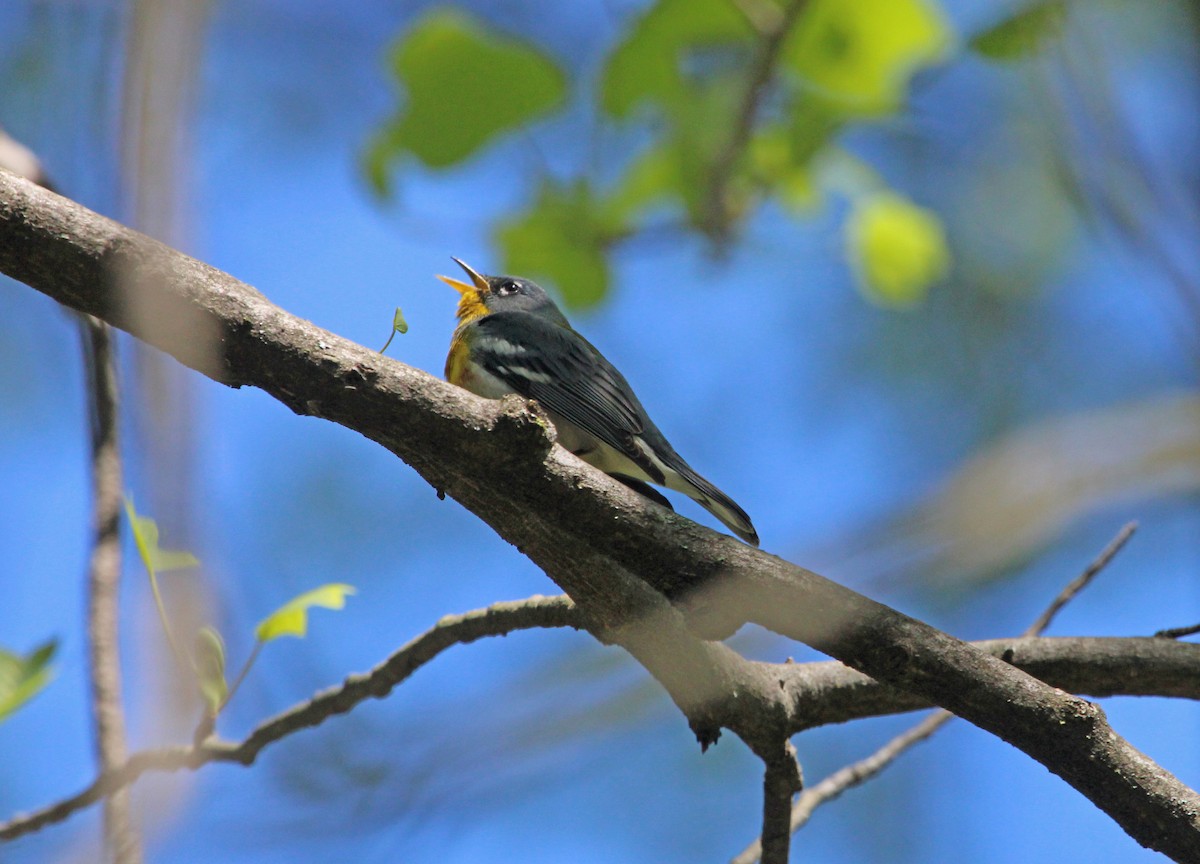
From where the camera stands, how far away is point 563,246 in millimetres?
3656

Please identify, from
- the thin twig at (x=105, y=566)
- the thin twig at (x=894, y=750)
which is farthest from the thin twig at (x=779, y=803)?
the thin twig at (x=105, y=566)

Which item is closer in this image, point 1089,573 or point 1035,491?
point 1035,491

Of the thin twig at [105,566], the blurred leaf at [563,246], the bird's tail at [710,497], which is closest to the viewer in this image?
the thin twig at [105,566]

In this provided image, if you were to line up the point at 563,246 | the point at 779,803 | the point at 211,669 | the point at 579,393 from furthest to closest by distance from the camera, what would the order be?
the point at 579,393
the point at 563,246
the point at 779,803
the point at 211,669

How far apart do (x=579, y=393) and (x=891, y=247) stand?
139cm

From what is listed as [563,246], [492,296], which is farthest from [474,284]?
[563,246]

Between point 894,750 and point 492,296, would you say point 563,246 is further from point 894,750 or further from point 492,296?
point 492,296

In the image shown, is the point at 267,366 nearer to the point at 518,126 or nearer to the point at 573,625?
the point at 573,625

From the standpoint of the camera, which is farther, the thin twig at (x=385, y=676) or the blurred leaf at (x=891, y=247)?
the blurred leaf at (x=891, y=247)

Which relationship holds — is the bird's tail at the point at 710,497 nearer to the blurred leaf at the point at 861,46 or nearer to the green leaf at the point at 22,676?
the blurred leaf at the point at 861,46

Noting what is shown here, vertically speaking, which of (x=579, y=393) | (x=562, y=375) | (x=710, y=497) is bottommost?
(x=710, y=497)

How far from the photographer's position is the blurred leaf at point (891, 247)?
13.0ft

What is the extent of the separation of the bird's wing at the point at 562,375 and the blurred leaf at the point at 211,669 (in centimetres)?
184

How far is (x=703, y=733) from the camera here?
2650 millimetres
